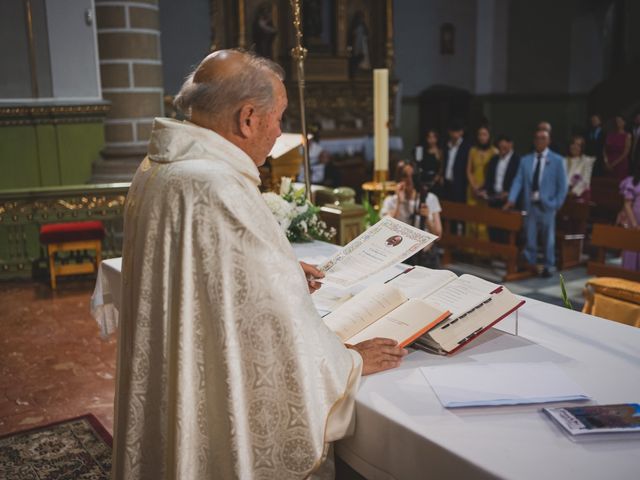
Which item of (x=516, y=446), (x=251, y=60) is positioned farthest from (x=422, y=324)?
(x=251, y=60)

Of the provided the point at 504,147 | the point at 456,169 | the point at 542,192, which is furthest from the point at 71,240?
the point at 456,169

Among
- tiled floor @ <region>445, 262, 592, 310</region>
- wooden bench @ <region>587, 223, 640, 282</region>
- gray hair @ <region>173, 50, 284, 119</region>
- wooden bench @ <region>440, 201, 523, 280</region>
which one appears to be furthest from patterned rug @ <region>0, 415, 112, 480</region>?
wooden bench @ <region>440, 201, 523, 280</region>

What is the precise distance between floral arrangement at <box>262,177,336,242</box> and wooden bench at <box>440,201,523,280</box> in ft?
12.7

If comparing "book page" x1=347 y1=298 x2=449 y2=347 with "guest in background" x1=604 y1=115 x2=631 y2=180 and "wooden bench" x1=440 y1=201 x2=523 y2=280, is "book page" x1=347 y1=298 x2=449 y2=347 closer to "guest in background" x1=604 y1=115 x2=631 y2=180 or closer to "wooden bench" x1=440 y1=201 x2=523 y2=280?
"wooden bench" x1=440 y1=201 x2=523 y2=280

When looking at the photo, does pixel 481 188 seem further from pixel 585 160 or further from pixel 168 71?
pixel 168 71

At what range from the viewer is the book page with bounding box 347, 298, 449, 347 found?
188cm

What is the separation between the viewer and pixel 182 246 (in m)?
1.57

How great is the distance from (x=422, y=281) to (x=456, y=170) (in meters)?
7.05

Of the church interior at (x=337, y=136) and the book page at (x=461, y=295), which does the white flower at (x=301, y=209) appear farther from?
the book page at (x=461, y=295)

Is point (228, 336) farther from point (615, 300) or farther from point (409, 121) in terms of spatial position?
point (409, 121)

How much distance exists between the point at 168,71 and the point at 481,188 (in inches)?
225

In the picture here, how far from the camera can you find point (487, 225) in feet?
25.2

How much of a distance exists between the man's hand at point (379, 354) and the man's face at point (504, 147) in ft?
22.1

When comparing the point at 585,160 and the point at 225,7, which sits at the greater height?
the point at 225,7
